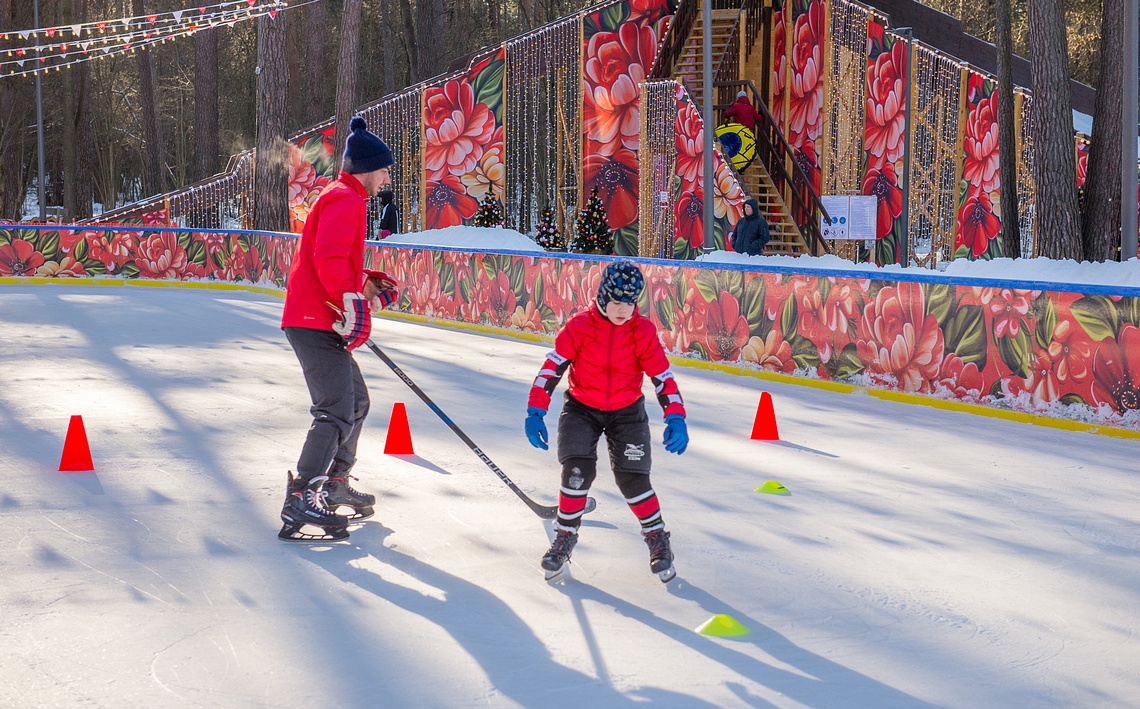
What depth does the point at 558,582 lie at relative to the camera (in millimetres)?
4801

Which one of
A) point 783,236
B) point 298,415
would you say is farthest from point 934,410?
point 783,236

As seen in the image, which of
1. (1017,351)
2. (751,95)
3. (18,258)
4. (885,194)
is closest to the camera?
(1017,351)

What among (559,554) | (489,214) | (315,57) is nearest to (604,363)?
(559,554)

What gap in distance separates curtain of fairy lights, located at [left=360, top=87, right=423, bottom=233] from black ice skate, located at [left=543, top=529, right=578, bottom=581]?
21.8 metres

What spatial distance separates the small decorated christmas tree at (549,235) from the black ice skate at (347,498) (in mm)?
19710

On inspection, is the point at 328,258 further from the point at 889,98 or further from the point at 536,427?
the point at 889,98

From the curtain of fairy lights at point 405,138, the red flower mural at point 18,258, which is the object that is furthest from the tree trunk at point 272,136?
the red flower mural at point 18,258

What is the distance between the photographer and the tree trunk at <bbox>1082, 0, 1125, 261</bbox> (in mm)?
14961

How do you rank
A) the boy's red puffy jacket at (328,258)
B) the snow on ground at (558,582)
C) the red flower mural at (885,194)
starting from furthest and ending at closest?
1. the red flower mural at (885,194)
2. the boy's red puffy jacket at (328,258)
3. the snow on ground at (558,582)

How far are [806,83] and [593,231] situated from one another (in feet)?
16.0

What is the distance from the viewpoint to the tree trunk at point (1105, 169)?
15.0 metres

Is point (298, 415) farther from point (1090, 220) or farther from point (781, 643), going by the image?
point (1090, 220)

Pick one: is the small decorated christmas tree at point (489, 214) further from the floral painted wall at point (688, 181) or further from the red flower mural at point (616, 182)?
the floral painted wall at point (688, 181)

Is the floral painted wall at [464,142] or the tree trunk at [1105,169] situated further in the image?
the floral painted wall at [464,142]
